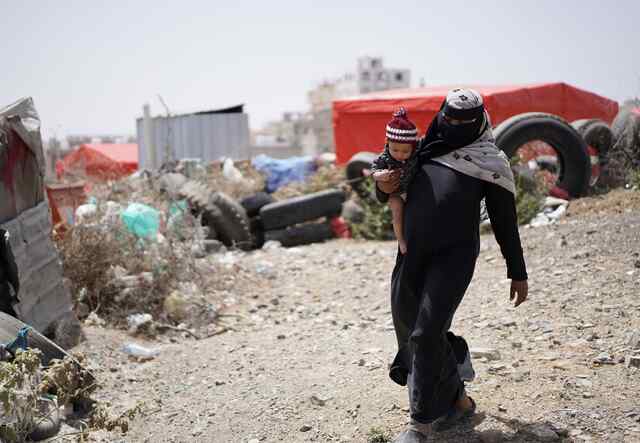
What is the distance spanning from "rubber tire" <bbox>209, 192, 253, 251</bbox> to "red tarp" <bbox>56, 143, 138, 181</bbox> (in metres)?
2.79

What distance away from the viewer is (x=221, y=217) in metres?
8.70

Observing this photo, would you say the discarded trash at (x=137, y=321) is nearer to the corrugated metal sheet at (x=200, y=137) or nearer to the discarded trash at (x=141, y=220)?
the discarded trash at (x=141, y=220)

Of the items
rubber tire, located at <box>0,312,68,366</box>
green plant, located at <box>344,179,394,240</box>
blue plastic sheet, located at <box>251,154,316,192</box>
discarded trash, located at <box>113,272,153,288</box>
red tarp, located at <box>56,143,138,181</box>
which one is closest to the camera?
rubber tire, located at <box>0,312,68,366</box>

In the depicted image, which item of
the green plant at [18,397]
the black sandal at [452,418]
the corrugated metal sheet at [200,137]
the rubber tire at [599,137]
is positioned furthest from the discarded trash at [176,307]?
the corrugated metal sheet at [200,137]

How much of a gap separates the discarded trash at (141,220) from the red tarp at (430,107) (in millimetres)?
5073

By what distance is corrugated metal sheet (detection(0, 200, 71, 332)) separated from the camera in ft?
14.1

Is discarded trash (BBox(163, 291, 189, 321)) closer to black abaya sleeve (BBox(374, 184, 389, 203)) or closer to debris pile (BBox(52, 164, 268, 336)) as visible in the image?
debris pile (BBox(52, 164, 268, 336))

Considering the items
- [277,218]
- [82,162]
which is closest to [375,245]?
[277,218]

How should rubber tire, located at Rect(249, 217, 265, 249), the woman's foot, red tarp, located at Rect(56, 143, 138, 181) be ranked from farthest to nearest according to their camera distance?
red tarp, located at Rect(56, 143, 138, 181) → rubber tire, located at Rect(249, 217, 265, 249) → the woman's foot

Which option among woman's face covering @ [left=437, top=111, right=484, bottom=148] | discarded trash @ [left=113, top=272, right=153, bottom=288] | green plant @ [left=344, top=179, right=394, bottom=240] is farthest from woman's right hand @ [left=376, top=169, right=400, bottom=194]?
green plant @ [left=344, top=179, right=394, bottom=240]

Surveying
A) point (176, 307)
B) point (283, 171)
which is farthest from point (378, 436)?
point (283, 171)

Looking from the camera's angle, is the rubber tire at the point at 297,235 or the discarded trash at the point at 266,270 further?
the rubber tire at the point at 297,235

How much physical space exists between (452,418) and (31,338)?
2.18 metres

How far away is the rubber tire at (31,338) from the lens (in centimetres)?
357
